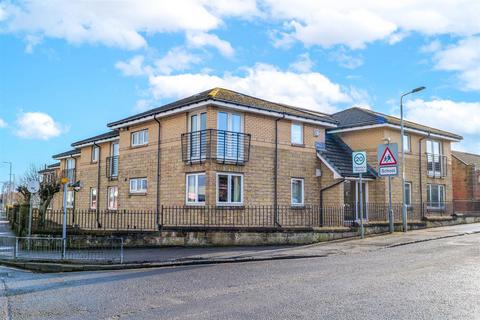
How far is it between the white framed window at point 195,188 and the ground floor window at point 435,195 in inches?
590

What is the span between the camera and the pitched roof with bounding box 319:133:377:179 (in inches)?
842

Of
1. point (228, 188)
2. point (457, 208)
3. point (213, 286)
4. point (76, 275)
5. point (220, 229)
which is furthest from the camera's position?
point (457, 208)

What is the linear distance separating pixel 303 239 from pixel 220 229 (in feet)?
10.2

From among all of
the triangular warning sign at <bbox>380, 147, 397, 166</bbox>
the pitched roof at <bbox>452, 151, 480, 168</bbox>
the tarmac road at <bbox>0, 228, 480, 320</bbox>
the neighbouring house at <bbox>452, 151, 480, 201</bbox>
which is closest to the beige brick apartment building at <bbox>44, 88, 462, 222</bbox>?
the triangular warning sign at <bbox>380, 147, 397, 166</bbox>

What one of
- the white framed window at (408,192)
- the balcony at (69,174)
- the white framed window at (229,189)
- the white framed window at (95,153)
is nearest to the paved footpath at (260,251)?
the white framed window at (229,189)

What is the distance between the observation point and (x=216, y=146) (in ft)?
60.3

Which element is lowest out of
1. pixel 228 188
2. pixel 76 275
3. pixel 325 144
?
pixel 76 275

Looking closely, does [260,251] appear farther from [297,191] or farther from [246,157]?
[297,191]

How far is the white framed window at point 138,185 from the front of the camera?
869 inches

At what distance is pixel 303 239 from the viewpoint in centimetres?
1642

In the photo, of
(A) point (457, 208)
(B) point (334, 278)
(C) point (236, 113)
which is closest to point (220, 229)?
(C) point (236, 113)

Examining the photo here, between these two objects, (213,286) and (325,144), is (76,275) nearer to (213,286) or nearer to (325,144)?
(213,286)

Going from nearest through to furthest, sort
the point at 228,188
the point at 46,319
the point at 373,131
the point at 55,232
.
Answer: the point at 46,319 → the point at 55,232 → the point at 228,188 → the point at 373,131

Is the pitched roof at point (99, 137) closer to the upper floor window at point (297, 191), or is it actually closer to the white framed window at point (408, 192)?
the upper floor window at point (297, 191)
